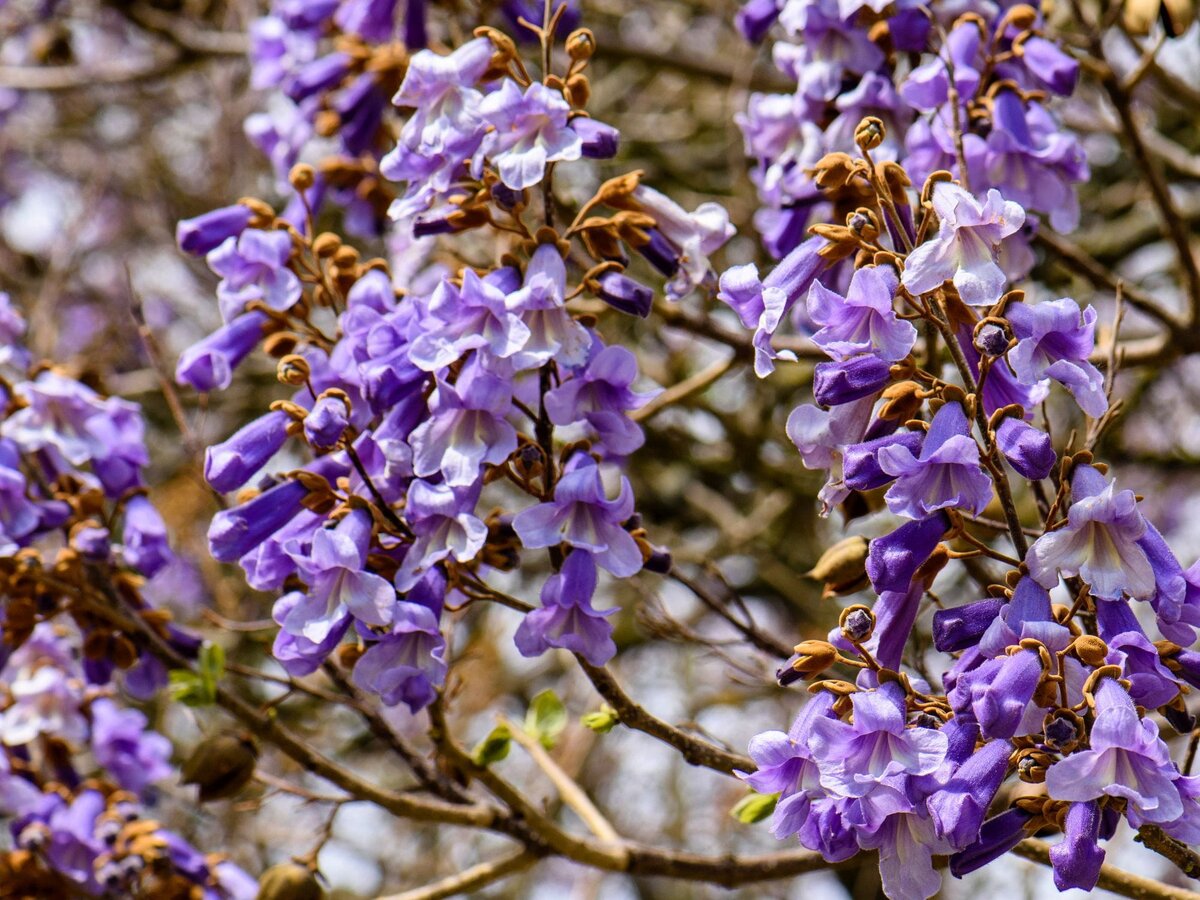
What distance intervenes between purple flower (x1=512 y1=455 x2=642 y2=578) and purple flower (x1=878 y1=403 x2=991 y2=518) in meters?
0.52

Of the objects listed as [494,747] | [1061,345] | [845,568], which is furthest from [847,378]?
[494,747]

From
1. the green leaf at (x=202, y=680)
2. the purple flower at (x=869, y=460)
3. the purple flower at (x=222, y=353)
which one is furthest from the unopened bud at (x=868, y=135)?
the green leaf at (x=202, y=680)

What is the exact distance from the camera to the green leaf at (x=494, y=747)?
3029mm

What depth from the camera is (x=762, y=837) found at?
884 cm

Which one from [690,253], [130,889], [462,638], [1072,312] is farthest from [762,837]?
[1072,312]

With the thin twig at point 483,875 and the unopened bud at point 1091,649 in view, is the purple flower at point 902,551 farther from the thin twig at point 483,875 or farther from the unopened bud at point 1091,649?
the thin twig at point 483,875

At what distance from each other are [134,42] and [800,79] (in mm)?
7779

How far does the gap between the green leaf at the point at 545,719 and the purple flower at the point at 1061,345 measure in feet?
5.00

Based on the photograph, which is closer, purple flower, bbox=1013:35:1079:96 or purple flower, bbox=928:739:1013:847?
purple flower, bbox=928:739:1013:847

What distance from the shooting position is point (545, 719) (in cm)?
323

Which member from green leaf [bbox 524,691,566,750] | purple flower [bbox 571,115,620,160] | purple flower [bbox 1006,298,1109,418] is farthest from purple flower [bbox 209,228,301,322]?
purple flower [bbox 1006,298,1109,418]

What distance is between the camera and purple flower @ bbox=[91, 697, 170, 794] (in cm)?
381

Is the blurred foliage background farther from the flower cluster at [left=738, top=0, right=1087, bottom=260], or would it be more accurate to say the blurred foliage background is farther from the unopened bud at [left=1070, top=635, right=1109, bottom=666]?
the unopened bud at [left=1070, top=635, right=1109, bottom=666]

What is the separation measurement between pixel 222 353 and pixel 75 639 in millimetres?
1215
